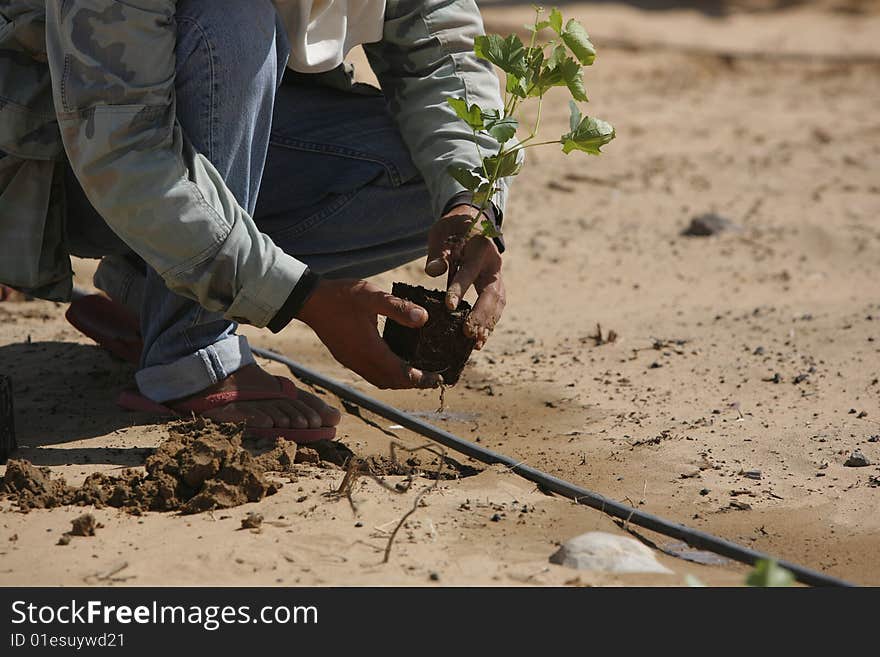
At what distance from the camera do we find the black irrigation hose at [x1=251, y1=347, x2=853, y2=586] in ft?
6.93

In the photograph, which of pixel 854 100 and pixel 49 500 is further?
pixel 854 100

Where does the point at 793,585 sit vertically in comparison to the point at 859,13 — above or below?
below

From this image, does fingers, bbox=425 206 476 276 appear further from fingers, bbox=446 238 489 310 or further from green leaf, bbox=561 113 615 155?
green leaf, bbox=561 113 615 155

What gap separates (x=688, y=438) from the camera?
285 centimetres

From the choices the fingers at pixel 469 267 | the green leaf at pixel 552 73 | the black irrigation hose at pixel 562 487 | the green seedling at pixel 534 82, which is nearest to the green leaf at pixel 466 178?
the green seedling at pixel 534 82

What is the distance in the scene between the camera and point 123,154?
7.24 feet

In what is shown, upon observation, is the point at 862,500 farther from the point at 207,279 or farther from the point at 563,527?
the point at 207,279

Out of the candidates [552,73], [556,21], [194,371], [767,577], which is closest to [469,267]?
[552,73]

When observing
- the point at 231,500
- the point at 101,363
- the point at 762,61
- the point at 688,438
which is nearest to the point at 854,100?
the point at 762,61

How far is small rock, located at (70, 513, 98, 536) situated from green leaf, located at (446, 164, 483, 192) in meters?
1.07

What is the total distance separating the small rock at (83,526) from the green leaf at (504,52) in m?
1.23

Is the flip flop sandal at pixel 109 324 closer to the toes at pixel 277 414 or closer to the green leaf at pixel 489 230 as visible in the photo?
the toes at pixel 277 414

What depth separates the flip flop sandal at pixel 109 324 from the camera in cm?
312

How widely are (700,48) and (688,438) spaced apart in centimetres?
638
